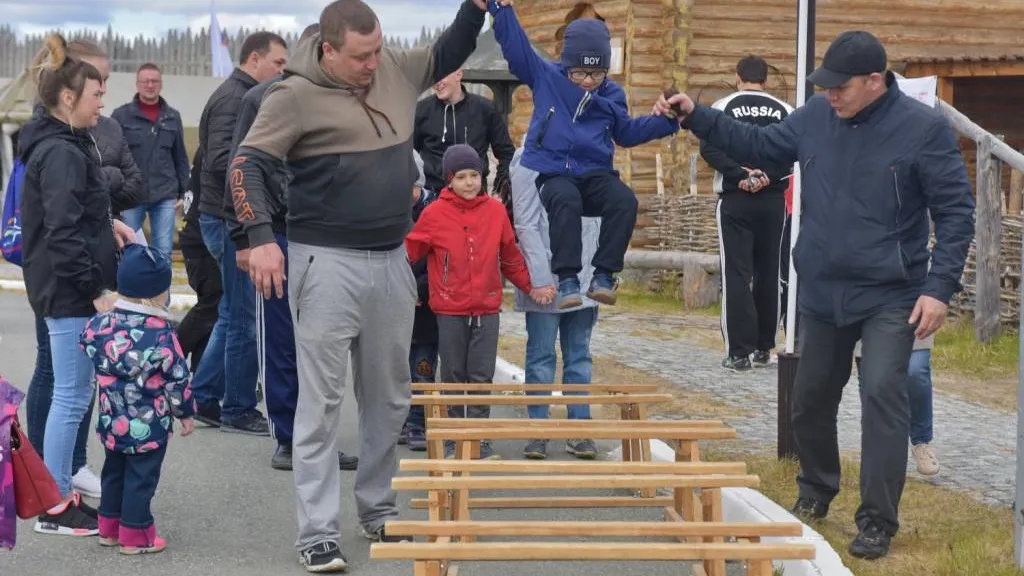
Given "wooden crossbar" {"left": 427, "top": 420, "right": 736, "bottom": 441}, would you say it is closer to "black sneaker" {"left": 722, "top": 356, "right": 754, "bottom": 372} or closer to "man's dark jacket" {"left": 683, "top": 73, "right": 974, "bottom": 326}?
"man's dark jacket" {"left": 683, "top": 73, "right": 974, "bottom": 326}

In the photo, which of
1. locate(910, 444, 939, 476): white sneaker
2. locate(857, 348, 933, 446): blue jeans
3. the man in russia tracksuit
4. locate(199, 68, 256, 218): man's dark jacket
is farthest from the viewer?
the man in russia tracksuit

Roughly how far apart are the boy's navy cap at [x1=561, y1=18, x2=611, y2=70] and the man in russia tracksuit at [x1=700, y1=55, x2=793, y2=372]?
2.96m

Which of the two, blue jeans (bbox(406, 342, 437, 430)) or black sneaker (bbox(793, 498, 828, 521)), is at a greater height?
blue jeans (bbox(406, 342, 437, 430))

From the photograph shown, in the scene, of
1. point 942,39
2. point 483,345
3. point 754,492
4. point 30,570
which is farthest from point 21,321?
point 942,39

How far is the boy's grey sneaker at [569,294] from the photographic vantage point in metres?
7.27

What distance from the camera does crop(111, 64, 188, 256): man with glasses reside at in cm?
1139

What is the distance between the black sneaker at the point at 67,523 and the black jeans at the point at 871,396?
10.2 ft

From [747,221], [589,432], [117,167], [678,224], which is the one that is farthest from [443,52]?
[678,224]

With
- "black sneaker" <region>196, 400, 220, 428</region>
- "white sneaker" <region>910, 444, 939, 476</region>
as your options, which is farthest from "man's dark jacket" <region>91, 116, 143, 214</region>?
"white sneaker" <region>910, 444, 939, 476</region>

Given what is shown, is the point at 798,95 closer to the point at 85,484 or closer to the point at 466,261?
the point at 466,261

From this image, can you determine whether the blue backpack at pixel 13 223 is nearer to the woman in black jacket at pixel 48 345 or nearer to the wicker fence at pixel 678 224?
the woman in black jacket at pixel 48 345

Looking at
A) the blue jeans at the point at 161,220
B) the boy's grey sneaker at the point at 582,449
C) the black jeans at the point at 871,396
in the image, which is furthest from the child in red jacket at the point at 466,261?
the blue jeans at the point at 161,220

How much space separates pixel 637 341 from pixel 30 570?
24.4 ft

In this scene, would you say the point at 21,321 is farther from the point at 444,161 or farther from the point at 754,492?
the point at 754,492
